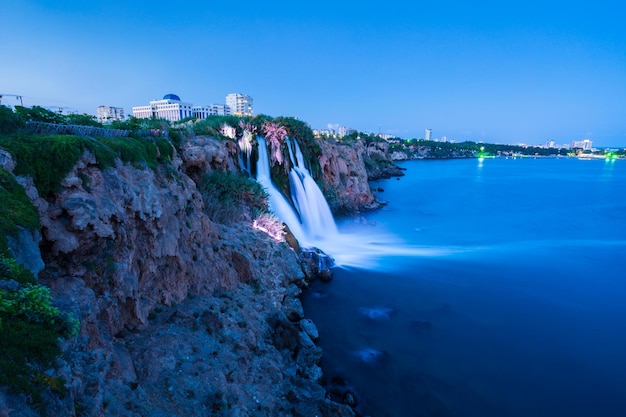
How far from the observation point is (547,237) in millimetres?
28375

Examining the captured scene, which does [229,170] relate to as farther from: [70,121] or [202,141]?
[70,121]

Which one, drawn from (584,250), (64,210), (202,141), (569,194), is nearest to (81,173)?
(64,210)

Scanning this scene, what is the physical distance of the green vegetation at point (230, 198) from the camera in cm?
1599

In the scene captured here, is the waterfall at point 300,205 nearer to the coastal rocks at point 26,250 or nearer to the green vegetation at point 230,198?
Answer: the green vegetation at point 230,198

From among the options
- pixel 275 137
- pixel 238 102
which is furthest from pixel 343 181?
pixel 238 102

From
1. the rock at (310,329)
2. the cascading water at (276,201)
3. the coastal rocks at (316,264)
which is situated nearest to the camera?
the rock at (310,329)

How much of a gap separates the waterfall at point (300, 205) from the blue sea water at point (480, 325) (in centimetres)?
264

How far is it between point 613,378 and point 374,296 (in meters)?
8.48

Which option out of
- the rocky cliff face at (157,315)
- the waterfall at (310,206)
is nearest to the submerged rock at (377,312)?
the rocky cliff face at (157,315)

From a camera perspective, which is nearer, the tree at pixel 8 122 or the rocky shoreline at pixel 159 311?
the rocky shoreline at pixel 159 311

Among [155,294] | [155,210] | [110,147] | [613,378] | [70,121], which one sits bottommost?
[613,378]

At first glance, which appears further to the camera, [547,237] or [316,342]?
[547,237]

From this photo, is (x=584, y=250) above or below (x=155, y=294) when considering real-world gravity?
below

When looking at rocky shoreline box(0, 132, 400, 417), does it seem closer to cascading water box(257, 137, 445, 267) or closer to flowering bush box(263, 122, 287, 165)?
cascading water box(257, 137, 445, 267)
